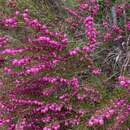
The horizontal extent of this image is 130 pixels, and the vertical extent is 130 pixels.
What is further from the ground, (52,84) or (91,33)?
(91,33)

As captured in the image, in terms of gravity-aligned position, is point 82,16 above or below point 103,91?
above

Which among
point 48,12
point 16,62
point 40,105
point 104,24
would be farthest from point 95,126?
point 48,12

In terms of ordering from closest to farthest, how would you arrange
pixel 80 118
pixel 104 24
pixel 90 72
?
pixel 80 118 < pixel 90 72 < pixel 104 24

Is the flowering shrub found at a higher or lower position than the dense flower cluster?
lower

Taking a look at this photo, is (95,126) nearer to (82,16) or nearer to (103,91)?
(103,91)

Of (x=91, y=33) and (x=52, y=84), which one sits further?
(x=91, y=33)

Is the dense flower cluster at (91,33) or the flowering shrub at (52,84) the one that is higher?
the dense flower cluster at (91,33)

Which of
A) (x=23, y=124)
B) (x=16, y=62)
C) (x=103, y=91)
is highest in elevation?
(x=16, y=62)

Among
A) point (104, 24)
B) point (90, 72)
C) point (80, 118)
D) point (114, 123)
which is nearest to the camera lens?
point (114, 123)

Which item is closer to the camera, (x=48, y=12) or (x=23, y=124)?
(x=23, y=124)

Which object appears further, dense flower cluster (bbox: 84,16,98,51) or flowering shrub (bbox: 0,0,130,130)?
dense flower cluster (bbox: 84,16,98,51)

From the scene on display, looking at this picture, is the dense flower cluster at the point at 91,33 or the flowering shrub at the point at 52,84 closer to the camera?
the flowering shrub at the point at 52,84
